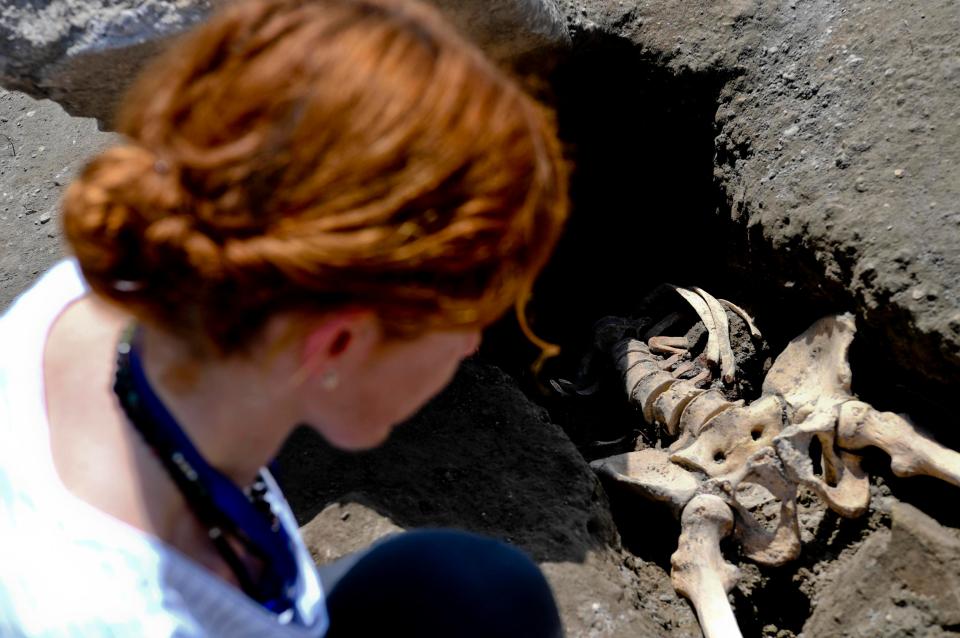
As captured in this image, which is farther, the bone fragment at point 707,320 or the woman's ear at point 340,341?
the bone fragment at point 707,320

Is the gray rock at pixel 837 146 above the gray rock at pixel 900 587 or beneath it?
above

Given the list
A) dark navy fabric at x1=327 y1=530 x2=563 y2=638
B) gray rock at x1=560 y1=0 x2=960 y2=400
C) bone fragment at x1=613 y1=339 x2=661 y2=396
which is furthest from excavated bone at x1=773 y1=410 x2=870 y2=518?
dark navy fabric at x1=327 y1=530 x2=563 y2=638

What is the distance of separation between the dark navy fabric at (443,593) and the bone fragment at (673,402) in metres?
1.29

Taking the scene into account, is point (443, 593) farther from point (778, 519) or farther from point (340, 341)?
point (778, 519)

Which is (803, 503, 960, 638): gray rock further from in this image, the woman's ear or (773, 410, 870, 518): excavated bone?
the woman's ear

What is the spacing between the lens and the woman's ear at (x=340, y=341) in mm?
848

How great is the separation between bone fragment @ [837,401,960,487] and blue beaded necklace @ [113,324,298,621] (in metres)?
1.46

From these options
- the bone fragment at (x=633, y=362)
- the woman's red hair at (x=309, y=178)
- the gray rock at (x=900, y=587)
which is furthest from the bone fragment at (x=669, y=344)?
the woman's red hair at (x=309, y=178)

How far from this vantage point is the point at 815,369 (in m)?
2.36

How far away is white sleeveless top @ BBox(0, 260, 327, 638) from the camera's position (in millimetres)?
834

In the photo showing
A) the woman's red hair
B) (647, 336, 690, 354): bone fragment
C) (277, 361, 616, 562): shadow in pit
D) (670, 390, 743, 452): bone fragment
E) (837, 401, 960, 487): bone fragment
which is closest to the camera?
the woman's red hair

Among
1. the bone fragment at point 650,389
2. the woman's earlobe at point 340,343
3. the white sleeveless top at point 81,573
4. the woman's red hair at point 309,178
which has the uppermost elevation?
the woman's red hair at point 309,178

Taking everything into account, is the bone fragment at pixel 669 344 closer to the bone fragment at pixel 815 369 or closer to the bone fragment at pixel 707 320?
the bone fragment at pixel 707 320

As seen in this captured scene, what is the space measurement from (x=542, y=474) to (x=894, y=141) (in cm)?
116
